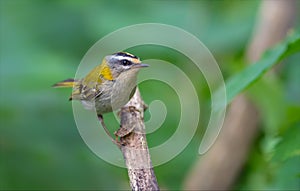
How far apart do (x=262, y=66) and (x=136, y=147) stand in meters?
0.57

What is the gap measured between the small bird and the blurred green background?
63 centimetres

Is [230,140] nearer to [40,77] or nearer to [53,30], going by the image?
[40,77]

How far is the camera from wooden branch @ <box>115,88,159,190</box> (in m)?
2.14

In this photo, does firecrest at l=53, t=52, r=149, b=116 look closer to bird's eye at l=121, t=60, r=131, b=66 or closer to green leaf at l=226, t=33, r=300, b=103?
bird's eye at l=121, t=60, r=131, b=66

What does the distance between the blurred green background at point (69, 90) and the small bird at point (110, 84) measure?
63 centimetres

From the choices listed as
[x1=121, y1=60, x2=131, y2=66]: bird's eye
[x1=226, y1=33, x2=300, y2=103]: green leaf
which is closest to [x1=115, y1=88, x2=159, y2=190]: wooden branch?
[x1=121, y1=60, x2=131, y2=66]: bird's eye

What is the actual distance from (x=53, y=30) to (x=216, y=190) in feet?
7.86

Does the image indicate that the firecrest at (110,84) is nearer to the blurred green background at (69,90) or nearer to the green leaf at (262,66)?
the green leaf at (262,66)

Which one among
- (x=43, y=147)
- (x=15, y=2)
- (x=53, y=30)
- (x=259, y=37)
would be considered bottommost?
(x=43, y=147)

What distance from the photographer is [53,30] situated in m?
5.74

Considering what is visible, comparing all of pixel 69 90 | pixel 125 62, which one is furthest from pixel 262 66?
pixel 69 90

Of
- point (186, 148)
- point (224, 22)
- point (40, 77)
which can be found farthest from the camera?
point (224, 22)

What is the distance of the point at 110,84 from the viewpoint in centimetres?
302

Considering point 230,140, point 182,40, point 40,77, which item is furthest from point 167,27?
point 230,140
